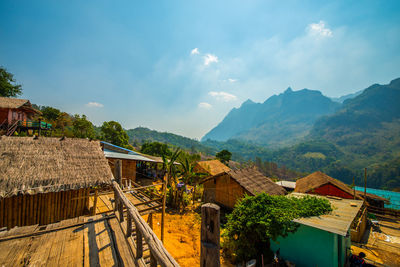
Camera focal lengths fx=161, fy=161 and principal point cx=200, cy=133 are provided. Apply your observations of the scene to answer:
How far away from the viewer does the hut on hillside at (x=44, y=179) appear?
231 inches

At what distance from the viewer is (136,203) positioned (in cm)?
771

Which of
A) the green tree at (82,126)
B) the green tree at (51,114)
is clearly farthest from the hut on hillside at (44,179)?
the green tree at (51,114)

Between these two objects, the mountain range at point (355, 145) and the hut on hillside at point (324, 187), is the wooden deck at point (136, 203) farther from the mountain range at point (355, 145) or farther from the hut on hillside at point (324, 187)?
the mountain range at point (355, 145)

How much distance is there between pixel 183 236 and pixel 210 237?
8438 mm

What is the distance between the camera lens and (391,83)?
542ft

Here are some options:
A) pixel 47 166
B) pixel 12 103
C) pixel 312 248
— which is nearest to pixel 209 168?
pixel 312 248

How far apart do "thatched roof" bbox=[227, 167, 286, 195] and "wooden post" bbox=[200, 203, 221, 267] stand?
10.2 metres

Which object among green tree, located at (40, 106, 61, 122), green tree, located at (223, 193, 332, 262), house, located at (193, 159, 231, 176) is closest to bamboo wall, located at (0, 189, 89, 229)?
green tree, located at (223, 193, 332, 262)

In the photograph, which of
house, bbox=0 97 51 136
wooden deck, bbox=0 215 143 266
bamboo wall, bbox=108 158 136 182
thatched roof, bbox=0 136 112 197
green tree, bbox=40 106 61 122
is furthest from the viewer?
green tree, bbox=40 106 61 122

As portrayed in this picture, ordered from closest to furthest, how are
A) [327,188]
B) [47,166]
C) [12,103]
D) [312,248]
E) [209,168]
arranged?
[47,166] → [312,248] → [327,188] → [12,103] → [209,168]

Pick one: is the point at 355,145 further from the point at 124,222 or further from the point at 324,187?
the point at 124,222

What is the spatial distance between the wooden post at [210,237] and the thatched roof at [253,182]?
403 inches

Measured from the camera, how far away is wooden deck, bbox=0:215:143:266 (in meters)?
3.12

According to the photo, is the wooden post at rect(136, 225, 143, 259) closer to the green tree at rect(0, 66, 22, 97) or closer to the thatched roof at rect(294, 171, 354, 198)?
the thatched roof at rect(294, 171, 354, 198)
